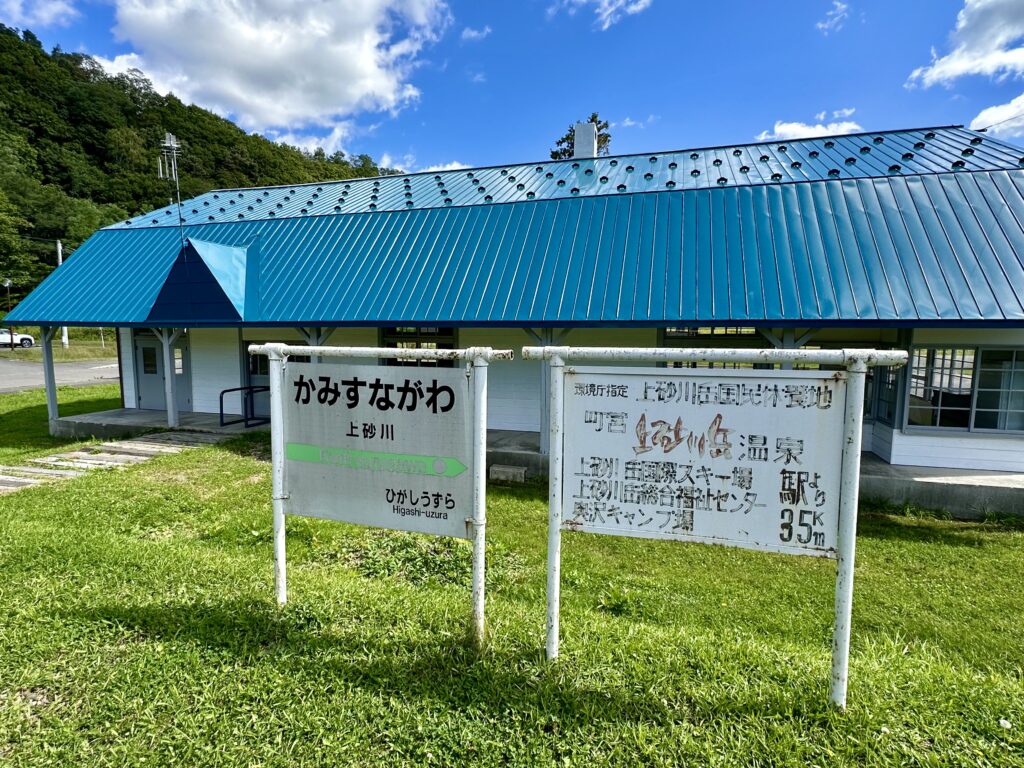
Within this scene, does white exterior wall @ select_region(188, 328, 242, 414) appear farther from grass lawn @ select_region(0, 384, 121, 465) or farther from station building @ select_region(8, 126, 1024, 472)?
grass lawn @ select_region(0, 384, 121, 465)

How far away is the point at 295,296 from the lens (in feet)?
35.1

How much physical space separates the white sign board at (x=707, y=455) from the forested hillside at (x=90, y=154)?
61.7m

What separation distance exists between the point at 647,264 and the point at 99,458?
10.3 meters

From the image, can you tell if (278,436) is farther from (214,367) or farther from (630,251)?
(214,367)

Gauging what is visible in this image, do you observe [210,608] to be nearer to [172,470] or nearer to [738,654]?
[738,654]

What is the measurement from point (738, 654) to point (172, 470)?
28.0 ft

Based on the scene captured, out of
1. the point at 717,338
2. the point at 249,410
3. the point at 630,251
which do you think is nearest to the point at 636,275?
the point at 630,251

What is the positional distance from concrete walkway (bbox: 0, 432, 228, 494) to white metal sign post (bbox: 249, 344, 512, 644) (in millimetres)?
6631

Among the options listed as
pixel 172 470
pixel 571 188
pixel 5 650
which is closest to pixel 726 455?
pixel 5 650

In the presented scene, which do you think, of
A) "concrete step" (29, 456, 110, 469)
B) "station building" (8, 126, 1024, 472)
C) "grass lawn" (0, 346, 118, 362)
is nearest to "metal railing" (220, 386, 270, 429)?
"station building" (8, 126, 1024, 472)

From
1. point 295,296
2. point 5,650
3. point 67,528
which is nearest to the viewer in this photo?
point 5,650

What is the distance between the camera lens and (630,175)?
13422 mm

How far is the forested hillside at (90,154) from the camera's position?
49906mm

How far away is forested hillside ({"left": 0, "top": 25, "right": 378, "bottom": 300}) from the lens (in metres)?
49.9
